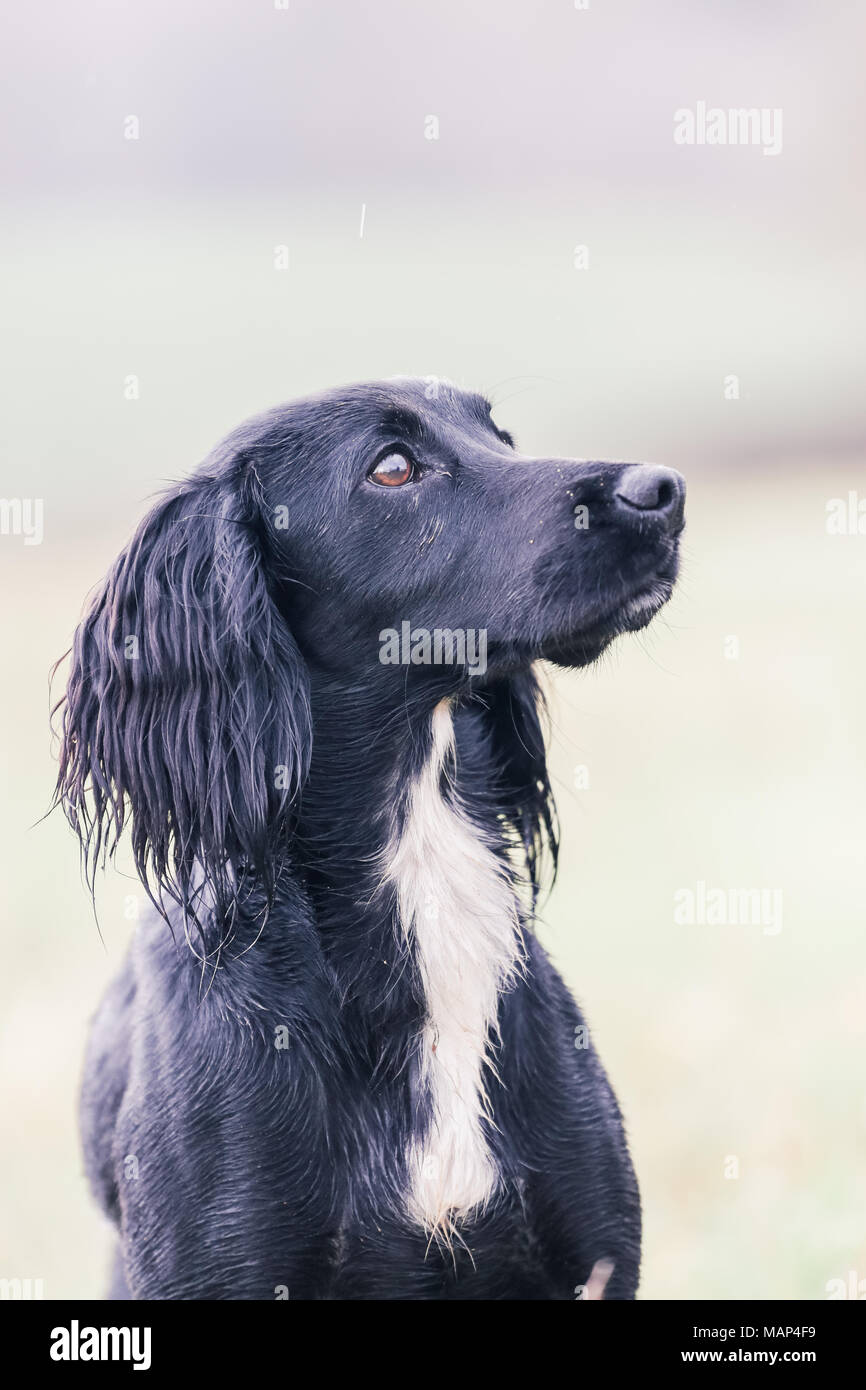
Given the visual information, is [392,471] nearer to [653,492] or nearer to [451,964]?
[653,492]

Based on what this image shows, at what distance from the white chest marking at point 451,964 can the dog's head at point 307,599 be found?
264mm

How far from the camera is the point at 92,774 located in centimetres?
310

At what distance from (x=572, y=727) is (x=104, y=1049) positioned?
4.17m

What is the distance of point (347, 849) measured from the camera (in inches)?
119

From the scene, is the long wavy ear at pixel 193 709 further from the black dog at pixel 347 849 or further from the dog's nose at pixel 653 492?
the dog's nose at pixel 653 492

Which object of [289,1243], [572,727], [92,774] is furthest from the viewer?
[572,727]

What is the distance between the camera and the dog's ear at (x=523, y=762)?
3.30m

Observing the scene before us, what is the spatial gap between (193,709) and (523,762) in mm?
801

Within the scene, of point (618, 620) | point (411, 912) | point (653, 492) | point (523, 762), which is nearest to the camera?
point (653, 492)

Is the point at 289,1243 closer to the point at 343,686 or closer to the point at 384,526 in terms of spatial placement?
the point at 343,686
